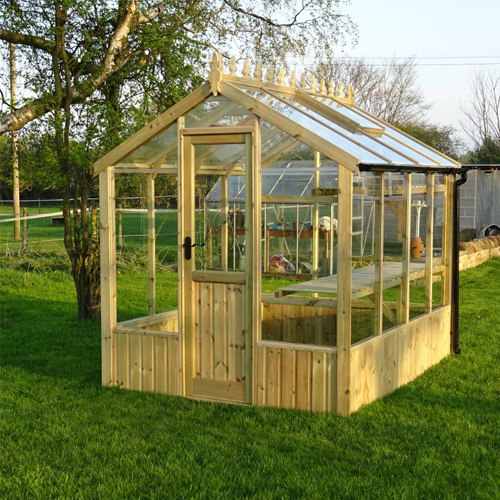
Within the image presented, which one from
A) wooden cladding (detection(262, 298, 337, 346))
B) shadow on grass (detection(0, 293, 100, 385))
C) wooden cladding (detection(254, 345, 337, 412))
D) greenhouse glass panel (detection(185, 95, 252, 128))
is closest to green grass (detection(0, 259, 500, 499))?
shadow on grass (detection(0, 293, 100, 385))

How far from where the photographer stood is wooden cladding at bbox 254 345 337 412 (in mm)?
6781

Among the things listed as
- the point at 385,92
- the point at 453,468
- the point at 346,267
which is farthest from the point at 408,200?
the point at 385,92

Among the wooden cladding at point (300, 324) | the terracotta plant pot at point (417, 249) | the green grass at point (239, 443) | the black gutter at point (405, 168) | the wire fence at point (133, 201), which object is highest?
the black gutter at point (405, 168)

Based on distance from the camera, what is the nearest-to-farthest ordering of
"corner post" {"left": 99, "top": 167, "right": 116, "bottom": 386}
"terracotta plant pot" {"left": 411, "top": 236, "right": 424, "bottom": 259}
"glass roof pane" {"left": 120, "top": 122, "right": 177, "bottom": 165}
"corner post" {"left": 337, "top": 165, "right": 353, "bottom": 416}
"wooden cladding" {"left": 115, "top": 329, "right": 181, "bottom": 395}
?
"corner post" {"left": 337, "top": 165, "right": 353, "bottom": 416}, "wooden cladding" {"left": 115, "top": 329, "right": 181, "bottom": 395}, "glass roof pane" {"left": 120, "top": 122, "right": 177, "bottom": 165}, "corner post" {"left": 99, "top": 167, "right": 116, "bottom": 386}, "terracotta plant pot" {"left": 411, "top": 236, "right": 424, "bottom": 259}

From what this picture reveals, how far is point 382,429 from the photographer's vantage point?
634 cm

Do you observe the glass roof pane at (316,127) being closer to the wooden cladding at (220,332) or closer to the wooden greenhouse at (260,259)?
the wooden greenhouse at (260,259)

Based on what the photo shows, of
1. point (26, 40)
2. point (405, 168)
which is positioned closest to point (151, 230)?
point (405, 168)

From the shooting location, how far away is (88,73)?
11070 millimetres

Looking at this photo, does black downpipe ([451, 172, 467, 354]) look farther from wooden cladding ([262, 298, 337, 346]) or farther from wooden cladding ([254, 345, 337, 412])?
wooden cladding ([254, 345, 337, 412])

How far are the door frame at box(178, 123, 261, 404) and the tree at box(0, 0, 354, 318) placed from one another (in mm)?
3351

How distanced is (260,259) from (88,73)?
17.7 ft

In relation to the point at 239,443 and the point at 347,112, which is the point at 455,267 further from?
the point at 239,443

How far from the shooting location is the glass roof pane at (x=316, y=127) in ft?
22.8

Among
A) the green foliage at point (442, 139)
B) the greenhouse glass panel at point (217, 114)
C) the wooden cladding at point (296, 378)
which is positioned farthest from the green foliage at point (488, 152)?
the wooden cladding at point (296, 378)
